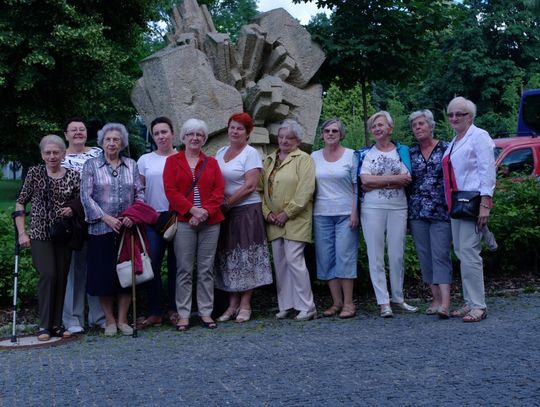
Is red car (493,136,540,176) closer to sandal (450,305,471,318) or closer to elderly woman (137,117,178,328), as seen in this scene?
sandal (450,305,471,318)

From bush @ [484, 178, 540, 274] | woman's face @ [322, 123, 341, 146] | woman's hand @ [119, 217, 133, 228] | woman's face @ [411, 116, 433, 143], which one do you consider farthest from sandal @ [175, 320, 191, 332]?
bush @ [484, 178, 540, 274]

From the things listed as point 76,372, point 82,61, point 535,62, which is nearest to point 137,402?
point 76,372

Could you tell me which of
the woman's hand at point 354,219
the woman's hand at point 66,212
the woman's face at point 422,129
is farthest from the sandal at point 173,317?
the woman's face at point 422,129

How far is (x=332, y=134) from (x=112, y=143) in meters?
1.93

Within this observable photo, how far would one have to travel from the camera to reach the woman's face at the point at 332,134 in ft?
22.3

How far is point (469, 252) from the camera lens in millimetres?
6344

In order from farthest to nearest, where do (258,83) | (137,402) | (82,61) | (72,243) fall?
1. (82,61)
2. (258,83)
3. (72,243)
4. (137,402)

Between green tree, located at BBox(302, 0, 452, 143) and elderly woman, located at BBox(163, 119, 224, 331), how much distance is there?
3.31 m

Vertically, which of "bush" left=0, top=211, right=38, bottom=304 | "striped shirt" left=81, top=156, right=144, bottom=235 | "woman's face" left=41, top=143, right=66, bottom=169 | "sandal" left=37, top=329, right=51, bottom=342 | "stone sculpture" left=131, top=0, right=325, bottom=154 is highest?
"stone sculpture" left=131, top=0, right=325, bottom=154

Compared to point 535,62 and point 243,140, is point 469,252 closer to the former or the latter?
point 243,140

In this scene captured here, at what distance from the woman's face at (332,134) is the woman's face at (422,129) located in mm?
672

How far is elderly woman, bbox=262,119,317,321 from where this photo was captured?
675 centimetres

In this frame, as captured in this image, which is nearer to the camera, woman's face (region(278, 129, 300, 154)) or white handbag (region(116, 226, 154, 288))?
white handbag (region(116, 226, 154, 288))

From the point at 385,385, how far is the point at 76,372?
204 centimetres
